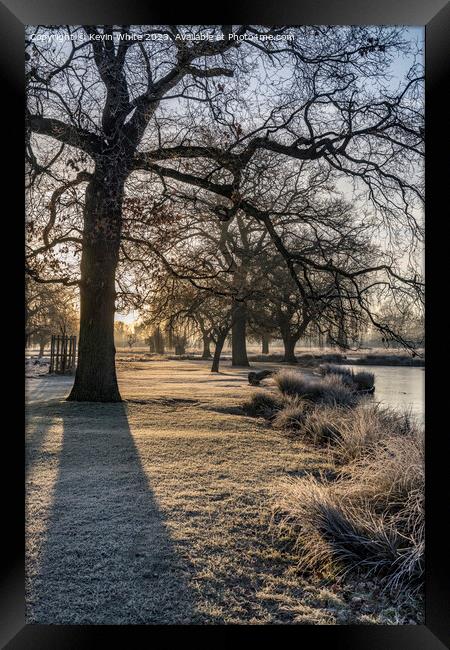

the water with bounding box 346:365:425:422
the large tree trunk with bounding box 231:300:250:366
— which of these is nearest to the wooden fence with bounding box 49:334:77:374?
the large tree trunk with bounding box 231:300:250:366

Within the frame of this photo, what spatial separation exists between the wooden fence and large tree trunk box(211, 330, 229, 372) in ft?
2.90

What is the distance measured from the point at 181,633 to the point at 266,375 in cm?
150

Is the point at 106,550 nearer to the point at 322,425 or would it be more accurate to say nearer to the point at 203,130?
the point at 322,425

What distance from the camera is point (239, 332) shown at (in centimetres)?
279

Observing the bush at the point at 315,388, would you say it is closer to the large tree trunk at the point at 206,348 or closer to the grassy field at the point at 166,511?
the grassy field at the point at 166,511

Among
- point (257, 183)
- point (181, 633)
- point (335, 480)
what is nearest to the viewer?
point (181, 633)

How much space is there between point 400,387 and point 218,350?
112cm

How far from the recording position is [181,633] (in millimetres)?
1636

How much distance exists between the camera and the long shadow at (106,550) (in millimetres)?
1624
